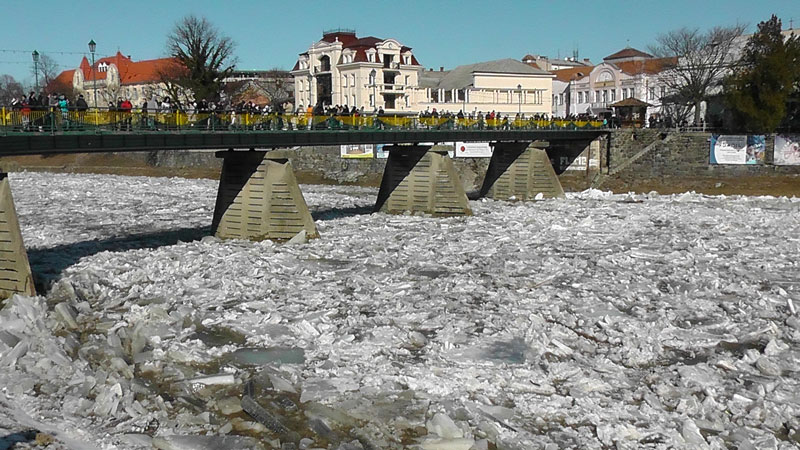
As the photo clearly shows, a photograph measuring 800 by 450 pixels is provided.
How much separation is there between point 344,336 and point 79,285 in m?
8.30

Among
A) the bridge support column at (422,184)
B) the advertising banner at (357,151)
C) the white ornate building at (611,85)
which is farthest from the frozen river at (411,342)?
the white ornate building at (611,85)

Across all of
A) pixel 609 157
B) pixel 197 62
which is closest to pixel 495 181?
pixel 609 157

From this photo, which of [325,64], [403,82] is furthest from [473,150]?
[325,64]

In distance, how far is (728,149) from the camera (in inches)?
1921

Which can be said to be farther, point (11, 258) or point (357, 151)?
point (357, 151)

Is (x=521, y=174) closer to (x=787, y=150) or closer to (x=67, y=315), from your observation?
(x=787, y=150)

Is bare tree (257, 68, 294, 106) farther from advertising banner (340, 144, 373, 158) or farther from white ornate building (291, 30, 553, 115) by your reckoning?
advertising banner (340, 144, 373, 158)

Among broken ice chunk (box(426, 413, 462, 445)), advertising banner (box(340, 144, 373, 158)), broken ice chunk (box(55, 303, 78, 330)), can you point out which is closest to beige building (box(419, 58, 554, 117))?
advertising banner (box(340, 144, 373, 158))

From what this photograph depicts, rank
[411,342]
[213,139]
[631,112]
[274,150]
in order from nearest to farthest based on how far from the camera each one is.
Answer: [411,342], [213,139], [274,150], [631,112]

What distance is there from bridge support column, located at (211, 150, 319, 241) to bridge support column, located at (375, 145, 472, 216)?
8602 millimetres

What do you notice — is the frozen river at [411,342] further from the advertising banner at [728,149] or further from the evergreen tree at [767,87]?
the evergreen tree at [767,87]

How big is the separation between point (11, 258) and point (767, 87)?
43.9 metres

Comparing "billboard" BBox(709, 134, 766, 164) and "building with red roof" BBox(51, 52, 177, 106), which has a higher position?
"building with red roof" BBox(51, 52, 177, 106)

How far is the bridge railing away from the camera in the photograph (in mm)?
20797
